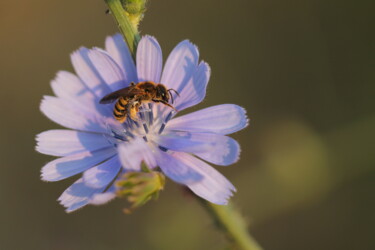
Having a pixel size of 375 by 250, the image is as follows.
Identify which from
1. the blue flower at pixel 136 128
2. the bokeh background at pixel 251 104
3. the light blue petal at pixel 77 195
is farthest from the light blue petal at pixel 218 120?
the bokeh background at pixel 251 104

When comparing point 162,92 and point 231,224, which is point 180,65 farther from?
point 231,224

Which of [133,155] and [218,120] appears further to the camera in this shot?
[218,120]

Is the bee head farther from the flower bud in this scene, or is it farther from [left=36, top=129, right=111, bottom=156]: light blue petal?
the flower bud

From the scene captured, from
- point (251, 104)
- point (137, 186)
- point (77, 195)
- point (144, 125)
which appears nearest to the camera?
point (137, 186)

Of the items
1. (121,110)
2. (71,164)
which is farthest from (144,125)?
(71,164)

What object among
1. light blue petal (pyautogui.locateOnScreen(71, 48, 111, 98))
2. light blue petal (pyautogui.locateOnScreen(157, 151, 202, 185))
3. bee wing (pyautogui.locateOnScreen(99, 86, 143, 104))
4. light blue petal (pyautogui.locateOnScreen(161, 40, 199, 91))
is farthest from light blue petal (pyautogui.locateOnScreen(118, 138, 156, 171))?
light blue petal (pyautogui.locateOnScreen(71, 48, 111, 98))

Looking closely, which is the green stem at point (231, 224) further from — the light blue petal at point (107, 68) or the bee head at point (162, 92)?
the light blue petal at point (107, 68)

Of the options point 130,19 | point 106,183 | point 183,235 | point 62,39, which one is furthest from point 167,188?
point 130,19

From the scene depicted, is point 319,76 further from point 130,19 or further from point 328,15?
point 130,19
